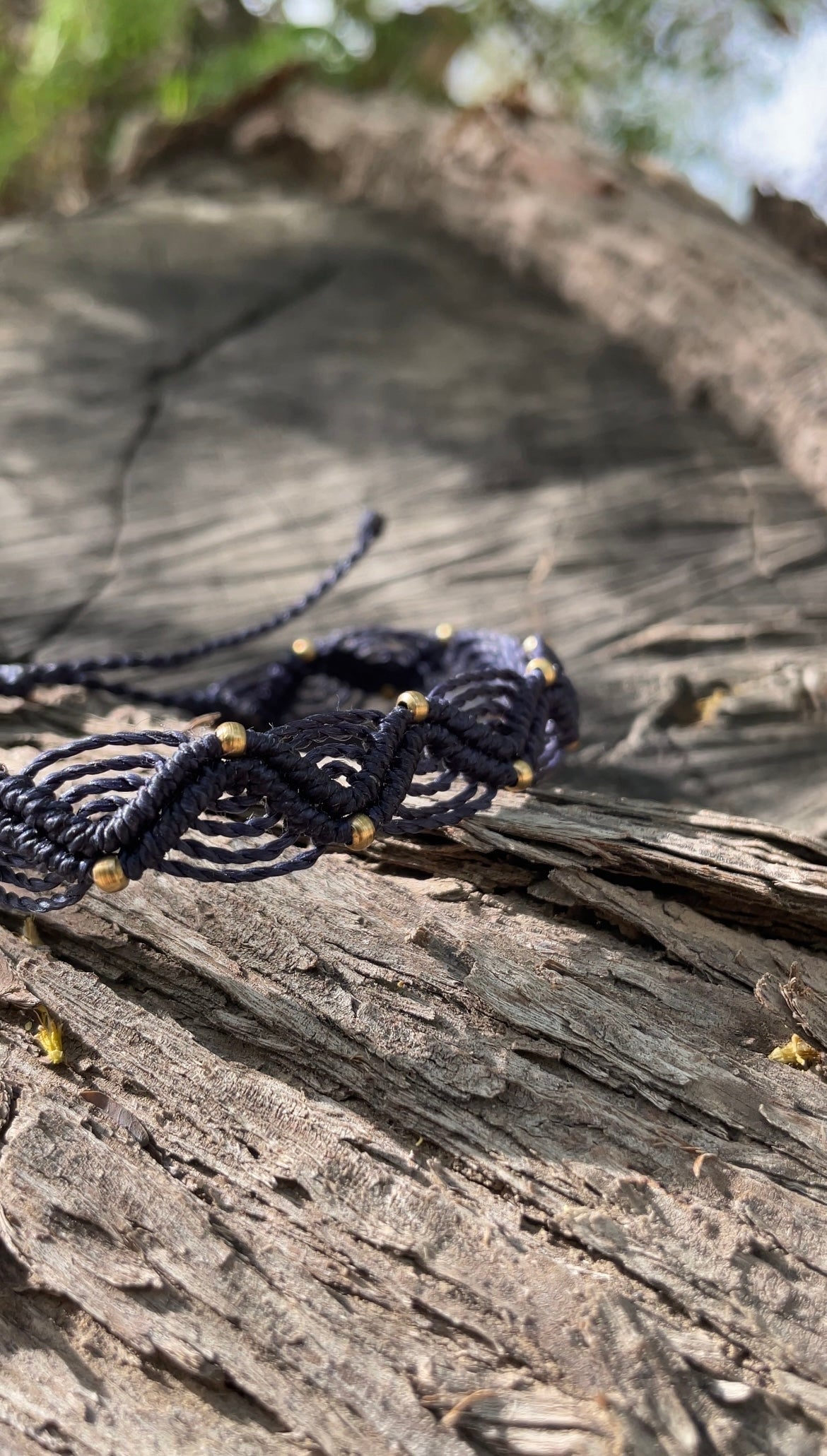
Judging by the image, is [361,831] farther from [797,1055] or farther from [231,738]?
[797,1055]

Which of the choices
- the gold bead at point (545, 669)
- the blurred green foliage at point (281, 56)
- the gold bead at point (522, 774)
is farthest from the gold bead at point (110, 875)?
the blurred green foliage at point (281, 56)

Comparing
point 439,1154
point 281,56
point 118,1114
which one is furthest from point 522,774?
point 281,56

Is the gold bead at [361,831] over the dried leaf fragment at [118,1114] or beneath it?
over

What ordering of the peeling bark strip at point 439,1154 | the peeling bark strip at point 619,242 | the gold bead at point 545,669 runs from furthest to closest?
the peeling bark strip at point 619,242 → the gold bead at point 545,669 → the peeling bark strip at point 439,1154

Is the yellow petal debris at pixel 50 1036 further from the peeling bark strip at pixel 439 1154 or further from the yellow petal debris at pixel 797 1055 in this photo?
the yellow petal debris at pixel 797 1055

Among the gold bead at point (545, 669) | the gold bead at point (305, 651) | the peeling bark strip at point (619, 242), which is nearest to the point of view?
the gold bead at point (545, 669)

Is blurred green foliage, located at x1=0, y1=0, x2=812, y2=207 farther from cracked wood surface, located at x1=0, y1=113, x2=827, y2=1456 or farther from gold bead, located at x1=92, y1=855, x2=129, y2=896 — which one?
gold bead, located at x1=92, y1=855, x2=129, y2=896

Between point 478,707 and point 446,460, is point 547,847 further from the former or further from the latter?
point 446,460
